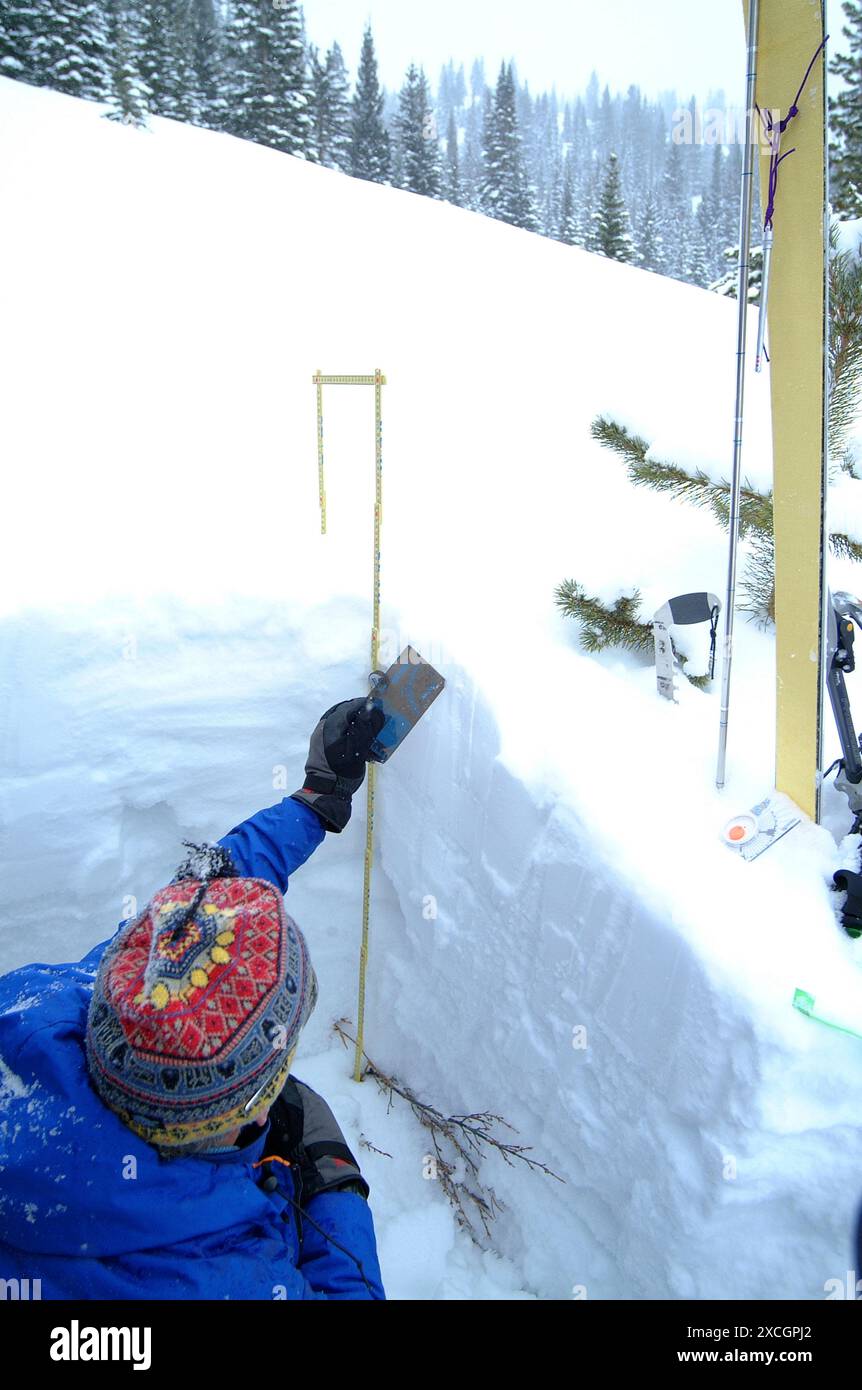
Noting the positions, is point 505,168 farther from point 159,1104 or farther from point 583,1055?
point 159,1104

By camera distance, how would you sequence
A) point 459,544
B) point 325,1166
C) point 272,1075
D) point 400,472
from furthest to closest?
point 400,472
point 459,544
point 325,1166
point 272,1075

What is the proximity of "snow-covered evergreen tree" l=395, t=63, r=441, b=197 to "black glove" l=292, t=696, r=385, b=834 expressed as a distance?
26.7 m

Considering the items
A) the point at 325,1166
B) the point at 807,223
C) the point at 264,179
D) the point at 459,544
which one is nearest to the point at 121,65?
the point at 264,179

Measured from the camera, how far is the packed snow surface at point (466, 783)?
1.96 m

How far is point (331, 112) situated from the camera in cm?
2334

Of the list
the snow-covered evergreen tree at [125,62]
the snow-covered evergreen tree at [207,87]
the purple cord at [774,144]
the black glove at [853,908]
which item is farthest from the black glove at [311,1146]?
the snow-covered evergreen tree at [207,87]

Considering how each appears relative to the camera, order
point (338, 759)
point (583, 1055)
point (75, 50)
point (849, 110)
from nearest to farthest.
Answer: point (583, 1055), point (338, 759), point (849, 110), point (75, 50)

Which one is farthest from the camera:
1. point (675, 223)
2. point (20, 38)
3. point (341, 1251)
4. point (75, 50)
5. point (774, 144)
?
point (675, 223)

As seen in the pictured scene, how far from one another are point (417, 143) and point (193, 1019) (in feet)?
94.2

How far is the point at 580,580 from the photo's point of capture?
11.6ft

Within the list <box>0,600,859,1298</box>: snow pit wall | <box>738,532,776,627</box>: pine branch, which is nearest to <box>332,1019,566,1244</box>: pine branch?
<box>0,600,859,1298</box>: snow pit wall

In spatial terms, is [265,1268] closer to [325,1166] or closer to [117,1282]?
[117,1282]

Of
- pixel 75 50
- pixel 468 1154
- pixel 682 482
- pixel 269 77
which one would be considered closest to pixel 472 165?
pixel 269 77

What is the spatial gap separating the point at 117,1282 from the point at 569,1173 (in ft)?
5.62
